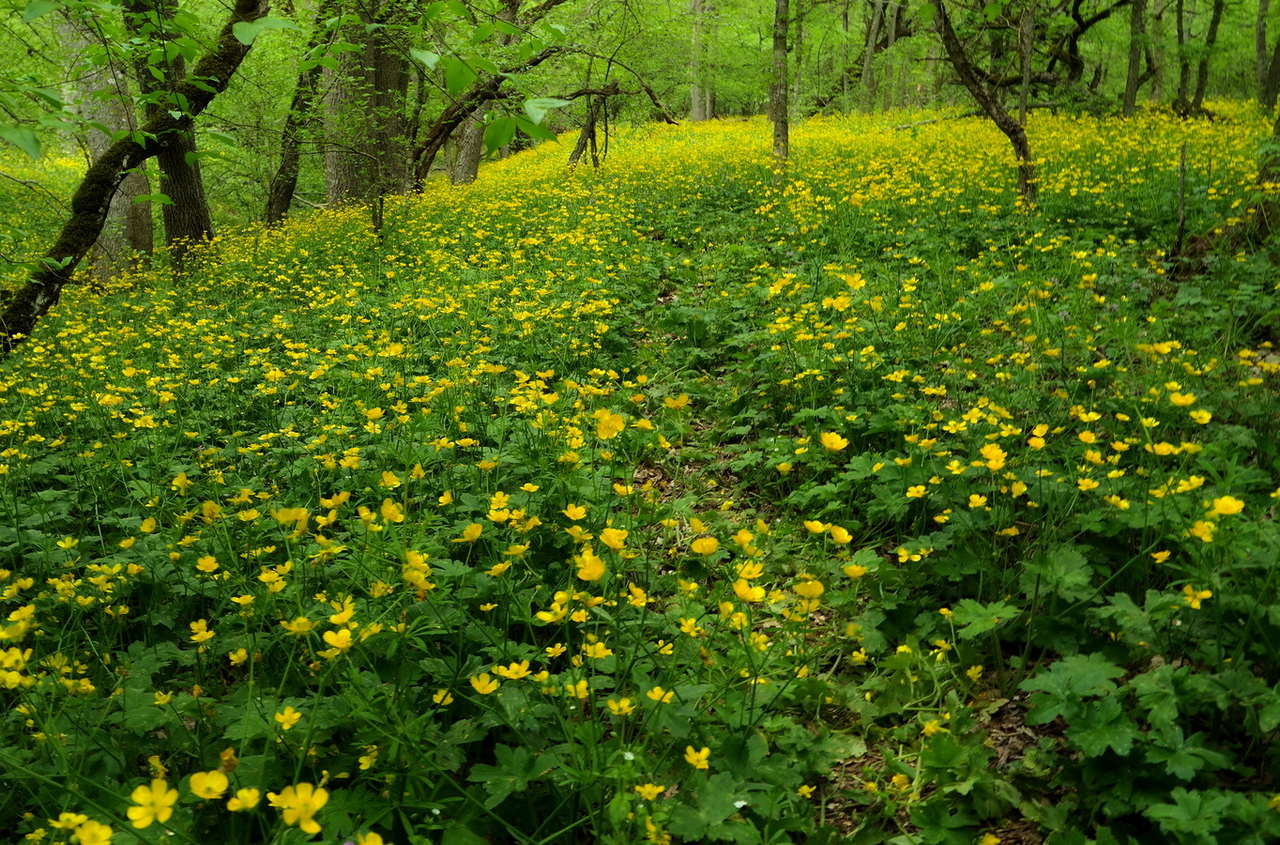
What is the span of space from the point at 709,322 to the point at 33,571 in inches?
161

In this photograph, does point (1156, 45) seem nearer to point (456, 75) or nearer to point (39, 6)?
point (456, 75)

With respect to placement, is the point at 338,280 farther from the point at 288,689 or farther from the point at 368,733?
the point at 368,733

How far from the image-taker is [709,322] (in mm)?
5348

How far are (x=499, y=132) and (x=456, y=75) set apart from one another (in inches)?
5.9

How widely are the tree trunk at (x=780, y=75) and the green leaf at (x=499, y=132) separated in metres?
9.62

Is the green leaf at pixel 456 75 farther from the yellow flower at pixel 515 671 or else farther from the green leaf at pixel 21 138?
the yellow flower at pixel 515 671

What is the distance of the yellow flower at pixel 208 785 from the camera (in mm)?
1413

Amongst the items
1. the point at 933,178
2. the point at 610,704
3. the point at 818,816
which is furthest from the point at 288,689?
the point at 933,178

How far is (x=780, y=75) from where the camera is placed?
413 inches

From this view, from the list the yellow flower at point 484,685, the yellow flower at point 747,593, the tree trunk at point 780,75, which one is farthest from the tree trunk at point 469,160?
the yellow flower at point 747,593

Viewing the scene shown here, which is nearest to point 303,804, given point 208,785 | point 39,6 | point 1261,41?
point 208,785

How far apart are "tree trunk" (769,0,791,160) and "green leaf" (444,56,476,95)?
962cm

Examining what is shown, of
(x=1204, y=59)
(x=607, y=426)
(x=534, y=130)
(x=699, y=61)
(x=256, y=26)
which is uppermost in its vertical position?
(x=699, y=61)

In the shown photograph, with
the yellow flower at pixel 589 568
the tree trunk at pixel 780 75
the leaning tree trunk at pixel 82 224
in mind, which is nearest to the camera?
the yellow flower at pixel 589 568
